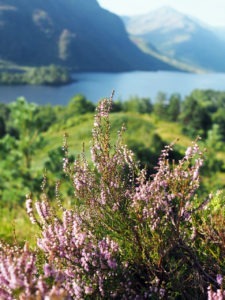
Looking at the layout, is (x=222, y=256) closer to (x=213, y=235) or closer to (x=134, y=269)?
(x=213, y=235)

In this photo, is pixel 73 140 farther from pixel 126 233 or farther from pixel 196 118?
pixel 196 118

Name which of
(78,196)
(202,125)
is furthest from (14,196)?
(202,125)

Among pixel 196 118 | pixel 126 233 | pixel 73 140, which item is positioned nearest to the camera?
pixel 126 233

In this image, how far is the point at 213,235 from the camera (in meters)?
3.16

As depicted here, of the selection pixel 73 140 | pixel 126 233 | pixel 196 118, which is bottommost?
pixel 196 118

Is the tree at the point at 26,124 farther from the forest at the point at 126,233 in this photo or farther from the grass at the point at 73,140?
the forest at the point at 126,233

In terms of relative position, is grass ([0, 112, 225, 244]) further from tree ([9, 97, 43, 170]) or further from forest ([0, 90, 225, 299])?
tree ([9, 97, 43, 170])

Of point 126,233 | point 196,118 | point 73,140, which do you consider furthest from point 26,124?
point 196,118

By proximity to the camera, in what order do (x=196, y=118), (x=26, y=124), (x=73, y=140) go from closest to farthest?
(x=26, y=124)
(x=73, y=140)
(x=196, y=118)

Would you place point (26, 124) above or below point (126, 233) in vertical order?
below

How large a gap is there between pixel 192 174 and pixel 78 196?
896 mm

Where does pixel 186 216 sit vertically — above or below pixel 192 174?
below

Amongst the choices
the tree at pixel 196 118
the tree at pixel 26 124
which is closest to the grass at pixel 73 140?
the tree at pixel 26 124

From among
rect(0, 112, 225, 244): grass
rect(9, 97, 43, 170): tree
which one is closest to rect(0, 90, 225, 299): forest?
rect(0, 112, 225, 244): grass
